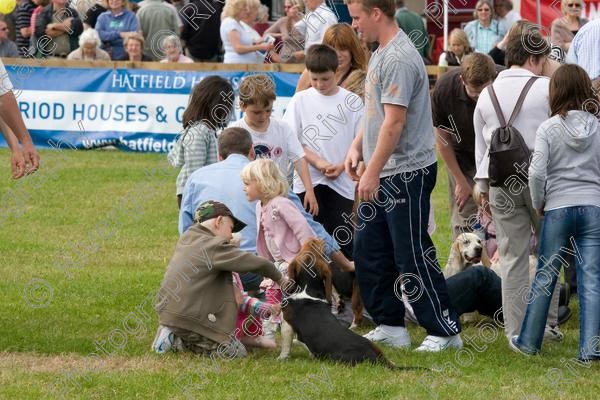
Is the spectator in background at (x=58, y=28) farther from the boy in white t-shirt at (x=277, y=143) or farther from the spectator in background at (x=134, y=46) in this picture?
the boy in white t-shirt at (x=277, y=143)

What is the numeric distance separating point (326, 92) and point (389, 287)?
5.92 feet

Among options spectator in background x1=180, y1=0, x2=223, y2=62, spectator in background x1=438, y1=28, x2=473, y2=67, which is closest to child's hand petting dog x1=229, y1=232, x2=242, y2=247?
spectator in background x1=438, y1=28, x2=473, y2=67

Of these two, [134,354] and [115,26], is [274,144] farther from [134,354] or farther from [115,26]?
[115,26]

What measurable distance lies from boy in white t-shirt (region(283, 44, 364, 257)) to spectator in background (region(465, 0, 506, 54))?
9.03 metres

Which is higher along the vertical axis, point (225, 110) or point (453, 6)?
point (225, 110)

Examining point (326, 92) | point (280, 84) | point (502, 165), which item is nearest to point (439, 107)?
point (326, 92)

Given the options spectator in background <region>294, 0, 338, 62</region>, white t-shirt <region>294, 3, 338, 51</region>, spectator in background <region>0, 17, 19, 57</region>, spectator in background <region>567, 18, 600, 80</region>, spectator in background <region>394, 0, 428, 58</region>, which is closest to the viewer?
spectator in background <region>567, 18, 600, 80</region>

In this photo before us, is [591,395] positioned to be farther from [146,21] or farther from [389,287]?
[146,21]

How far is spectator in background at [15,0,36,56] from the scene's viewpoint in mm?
19766

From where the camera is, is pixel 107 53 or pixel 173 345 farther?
pixel 107 53

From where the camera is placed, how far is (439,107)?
8.77 meters

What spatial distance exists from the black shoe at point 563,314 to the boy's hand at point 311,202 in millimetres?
1817

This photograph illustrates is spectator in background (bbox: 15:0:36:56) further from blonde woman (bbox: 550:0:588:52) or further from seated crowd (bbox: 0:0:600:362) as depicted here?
seated crowd (bbox: 0:0:600:362)

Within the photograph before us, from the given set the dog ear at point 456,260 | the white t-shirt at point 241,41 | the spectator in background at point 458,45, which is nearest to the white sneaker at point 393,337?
the dog ear at point 456,260
